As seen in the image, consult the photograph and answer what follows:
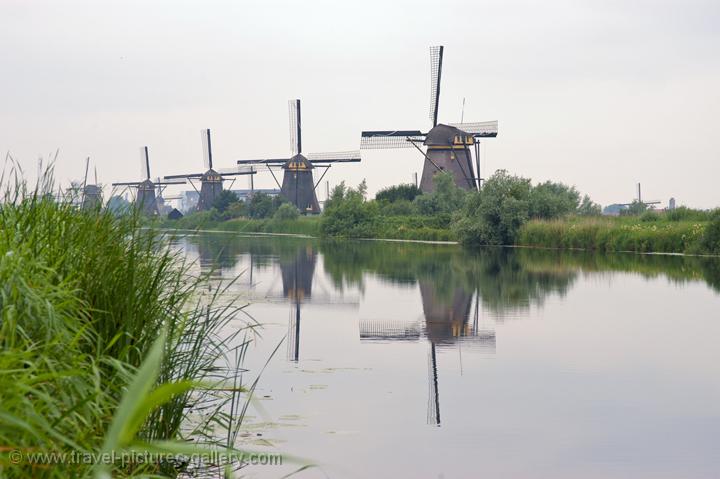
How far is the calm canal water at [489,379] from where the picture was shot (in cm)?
576

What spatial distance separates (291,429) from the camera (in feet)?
20.9

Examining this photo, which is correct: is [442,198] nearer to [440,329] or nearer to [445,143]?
[445,143]

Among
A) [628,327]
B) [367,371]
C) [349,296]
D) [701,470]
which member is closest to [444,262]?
[349,296]

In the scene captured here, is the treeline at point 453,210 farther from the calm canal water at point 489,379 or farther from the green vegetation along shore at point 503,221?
the calm canal water at point 489,379

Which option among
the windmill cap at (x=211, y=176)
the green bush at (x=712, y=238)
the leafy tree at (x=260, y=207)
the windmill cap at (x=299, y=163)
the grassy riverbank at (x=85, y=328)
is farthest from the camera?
the windmill cap at (x=211, y=176)

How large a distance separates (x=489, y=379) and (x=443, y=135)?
131 ft

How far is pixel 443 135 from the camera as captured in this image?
157 feet

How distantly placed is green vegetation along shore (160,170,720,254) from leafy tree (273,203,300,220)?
4.3 inches

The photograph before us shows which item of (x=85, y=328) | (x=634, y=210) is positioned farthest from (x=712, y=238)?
(x=85, y=328)

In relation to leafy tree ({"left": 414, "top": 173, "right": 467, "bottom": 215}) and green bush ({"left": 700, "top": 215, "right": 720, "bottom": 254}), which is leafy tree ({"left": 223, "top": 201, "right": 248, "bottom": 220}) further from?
green bush ({"left": 700, "top": 215, "right": 720, "bottom": 254})

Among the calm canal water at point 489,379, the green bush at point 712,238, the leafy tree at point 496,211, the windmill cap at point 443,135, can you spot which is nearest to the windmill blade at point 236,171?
the windmill cap at point 443,135

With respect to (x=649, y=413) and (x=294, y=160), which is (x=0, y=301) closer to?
(x=649, y=413)

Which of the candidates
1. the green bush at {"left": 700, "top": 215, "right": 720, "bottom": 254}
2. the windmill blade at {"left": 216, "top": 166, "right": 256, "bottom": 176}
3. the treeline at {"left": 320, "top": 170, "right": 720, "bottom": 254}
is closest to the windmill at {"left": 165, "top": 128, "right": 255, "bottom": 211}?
the windmill blade at {"left": 216, "top": 166, "right": 256, "bottom": 176}

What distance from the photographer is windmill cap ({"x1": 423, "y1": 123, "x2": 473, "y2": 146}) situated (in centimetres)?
4756
